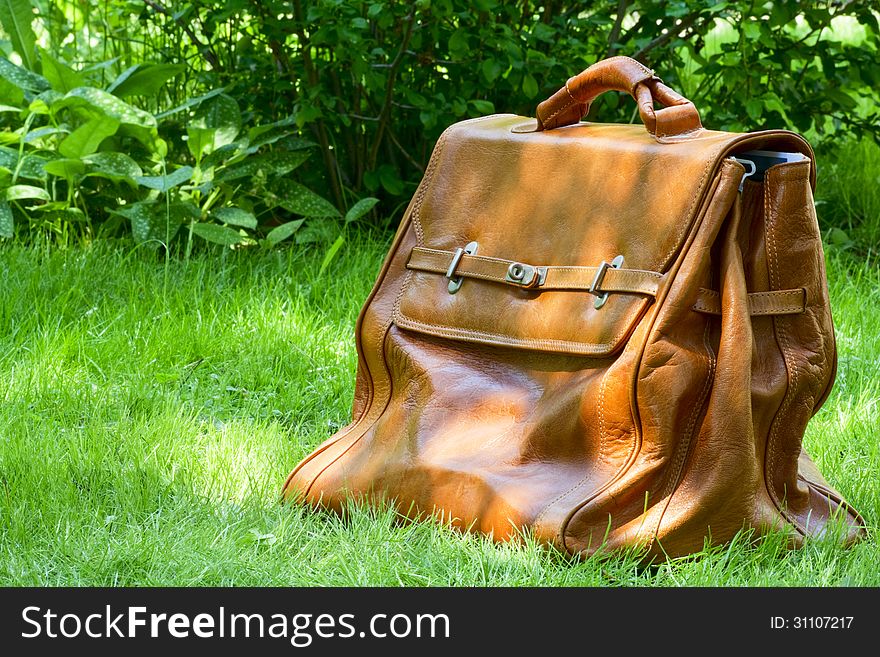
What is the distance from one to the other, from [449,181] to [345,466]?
1.91 ft

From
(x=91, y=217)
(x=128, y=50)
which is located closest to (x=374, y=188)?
(x=91, y=217)

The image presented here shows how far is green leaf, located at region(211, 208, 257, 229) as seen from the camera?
349 centimetres

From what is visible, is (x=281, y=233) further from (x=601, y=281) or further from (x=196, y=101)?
(x=601, y=281)

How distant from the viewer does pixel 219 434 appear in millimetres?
2324

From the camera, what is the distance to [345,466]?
2057 mm

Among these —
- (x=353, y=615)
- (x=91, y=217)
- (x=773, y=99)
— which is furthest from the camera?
(x=91, y=217)

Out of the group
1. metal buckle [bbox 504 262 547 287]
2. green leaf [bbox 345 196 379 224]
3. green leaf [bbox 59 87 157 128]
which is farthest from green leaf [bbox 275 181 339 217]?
metal buckle [bbox 504 262 547 287]

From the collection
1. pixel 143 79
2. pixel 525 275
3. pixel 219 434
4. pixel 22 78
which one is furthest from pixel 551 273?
pixel 22 78

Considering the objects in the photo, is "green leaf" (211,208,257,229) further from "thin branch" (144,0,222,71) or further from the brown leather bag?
the brown leather bag

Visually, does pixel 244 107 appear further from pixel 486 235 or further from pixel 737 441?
pixel 737 441

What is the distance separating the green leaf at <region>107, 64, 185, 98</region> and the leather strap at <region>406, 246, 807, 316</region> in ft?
6.78

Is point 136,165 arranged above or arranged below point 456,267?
below

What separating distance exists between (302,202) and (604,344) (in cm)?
209

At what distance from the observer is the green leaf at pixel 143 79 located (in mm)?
3756
